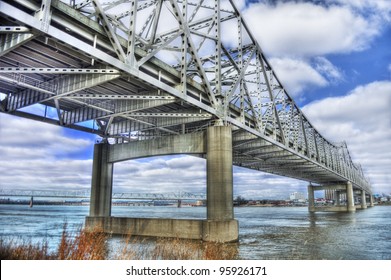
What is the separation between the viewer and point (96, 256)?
27.7ft

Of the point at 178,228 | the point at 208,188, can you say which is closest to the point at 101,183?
the point at 178,228

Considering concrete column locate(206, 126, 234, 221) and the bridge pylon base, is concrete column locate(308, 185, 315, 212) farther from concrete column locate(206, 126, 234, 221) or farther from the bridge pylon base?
concrete column locate(206, 126, 234, 221)

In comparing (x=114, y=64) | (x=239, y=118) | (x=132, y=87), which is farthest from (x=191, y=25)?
(x=114, y=64)

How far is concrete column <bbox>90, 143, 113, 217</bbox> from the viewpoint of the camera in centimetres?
4034

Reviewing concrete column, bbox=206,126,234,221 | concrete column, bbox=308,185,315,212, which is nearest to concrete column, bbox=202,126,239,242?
concrete column, bbox=206,126,234,221

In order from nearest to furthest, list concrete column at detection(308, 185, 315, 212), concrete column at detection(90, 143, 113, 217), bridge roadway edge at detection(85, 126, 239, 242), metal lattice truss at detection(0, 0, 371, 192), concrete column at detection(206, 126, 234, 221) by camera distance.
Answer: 1. metal lattice truss at detection(0, 0, 371, 192)
2. bridge roadway edge at detection(85, 126, 239, 242)
3. concrete column at detection(206, 126, 234, 221)
4. concrete column at detection(90, 143, 113, 217)
5. concrete column at detection(308, 185, 315, 212)

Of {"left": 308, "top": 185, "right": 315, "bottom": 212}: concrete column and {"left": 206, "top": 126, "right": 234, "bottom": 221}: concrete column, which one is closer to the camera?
{"left": 206, "top": 126, "right": 234, "bottom": 221}: concrete column

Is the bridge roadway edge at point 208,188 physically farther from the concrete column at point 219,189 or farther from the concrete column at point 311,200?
the concrete column at point 311,200

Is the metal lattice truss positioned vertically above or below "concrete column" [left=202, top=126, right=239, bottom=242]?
above

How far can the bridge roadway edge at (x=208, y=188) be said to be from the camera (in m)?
28.5

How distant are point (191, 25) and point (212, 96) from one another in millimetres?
6895

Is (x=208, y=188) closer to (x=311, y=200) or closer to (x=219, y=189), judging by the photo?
(x=219, y=189)

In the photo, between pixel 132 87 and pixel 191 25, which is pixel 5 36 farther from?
pixel 191 25

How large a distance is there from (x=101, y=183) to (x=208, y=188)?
16694mm
